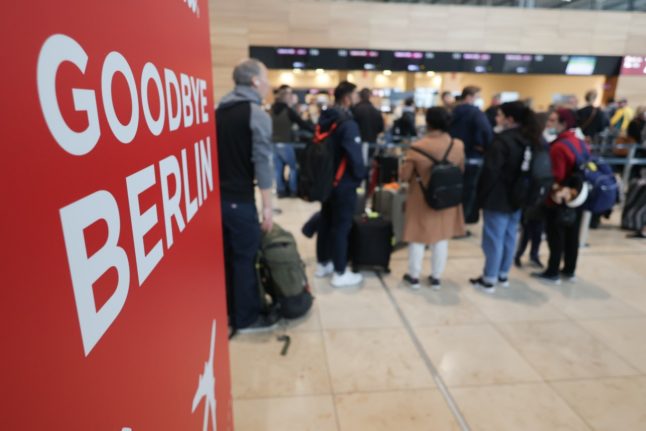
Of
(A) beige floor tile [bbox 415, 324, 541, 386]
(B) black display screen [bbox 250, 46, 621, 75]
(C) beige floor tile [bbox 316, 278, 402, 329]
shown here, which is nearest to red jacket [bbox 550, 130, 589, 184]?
(A) beige floor tile [bbox 415, 324, 541, 386]

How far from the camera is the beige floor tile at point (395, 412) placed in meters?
2.12

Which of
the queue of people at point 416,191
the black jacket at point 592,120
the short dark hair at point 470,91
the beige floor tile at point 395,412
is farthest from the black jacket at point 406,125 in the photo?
the beige floor tile at point 395,412

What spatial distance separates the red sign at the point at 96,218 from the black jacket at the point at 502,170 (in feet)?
9.89

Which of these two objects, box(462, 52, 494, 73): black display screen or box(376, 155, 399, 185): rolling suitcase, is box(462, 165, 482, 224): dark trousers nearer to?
box(376, 155, 399, 185): rolling suitcase

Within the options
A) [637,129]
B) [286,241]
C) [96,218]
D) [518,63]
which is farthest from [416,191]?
[518,63]

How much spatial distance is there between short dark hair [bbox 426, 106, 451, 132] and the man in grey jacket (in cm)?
141

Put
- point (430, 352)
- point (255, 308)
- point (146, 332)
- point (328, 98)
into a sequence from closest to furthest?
point (146, 332) → point (430, 352) → point (255, 308) → point (328, 98)

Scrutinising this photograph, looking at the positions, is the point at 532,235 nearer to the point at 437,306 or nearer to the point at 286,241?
the point at 437,306

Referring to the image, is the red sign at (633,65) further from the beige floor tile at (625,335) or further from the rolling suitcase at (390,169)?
the beige floor tile at (625,335)

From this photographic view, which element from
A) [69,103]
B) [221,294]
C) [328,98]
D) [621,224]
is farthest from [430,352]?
[328,98]

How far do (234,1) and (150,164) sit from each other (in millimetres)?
8295

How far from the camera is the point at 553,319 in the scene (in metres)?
3.24

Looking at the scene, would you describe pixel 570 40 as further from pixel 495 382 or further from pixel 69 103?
pixel 69 103

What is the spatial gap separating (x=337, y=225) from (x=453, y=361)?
4.82ft
